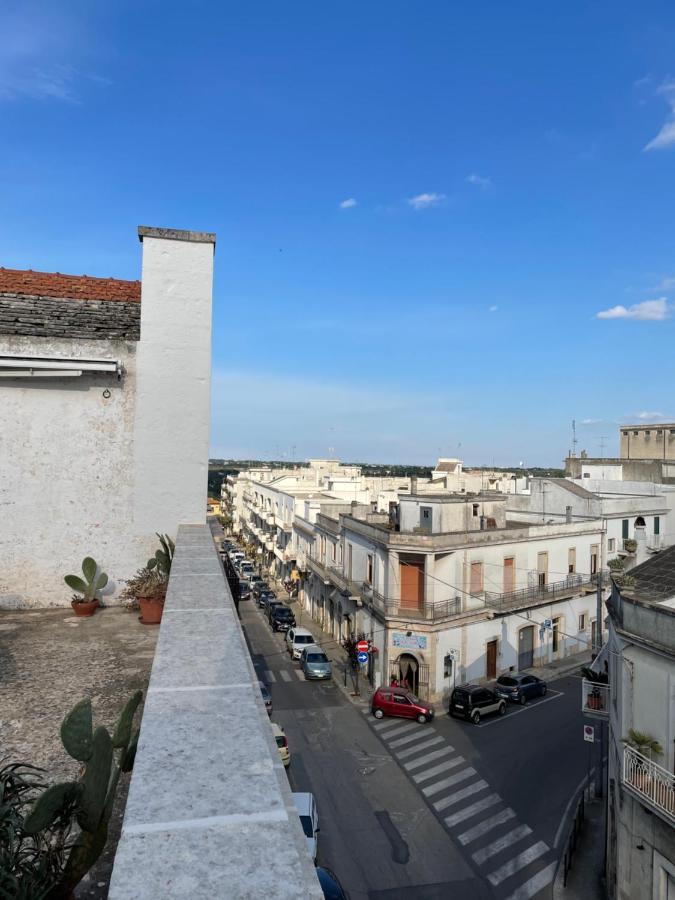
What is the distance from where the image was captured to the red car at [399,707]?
909 inches

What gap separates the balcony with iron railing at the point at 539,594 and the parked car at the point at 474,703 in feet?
15.5

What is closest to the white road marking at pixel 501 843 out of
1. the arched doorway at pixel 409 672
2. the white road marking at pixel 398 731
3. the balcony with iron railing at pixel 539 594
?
the white road marking at pixel 398 731

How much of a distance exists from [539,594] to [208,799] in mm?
30872

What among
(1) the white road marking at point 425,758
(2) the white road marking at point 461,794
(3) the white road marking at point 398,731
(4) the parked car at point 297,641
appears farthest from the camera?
(4) the parked car at point 297,641

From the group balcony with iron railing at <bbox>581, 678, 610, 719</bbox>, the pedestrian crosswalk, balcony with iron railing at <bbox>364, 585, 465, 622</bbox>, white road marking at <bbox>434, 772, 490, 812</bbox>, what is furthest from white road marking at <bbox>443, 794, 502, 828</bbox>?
balcony with iron railing at <bbox>364, 585, 465, 622</bbox>

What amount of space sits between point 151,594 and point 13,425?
2448 millimetres

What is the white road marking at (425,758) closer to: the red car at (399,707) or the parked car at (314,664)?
the red car at (399,707)

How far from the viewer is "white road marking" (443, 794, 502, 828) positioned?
15.9 m

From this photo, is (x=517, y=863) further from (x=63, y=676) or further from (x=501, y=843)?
(x=63, y=676)

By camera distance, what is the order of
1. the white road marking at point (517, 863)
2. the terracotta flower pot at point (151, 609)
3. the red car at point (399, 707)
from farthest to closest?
1. the red car at point (399, 707)
2. the white road marking at point (517, 863)
3. the terracotta flower pot at point (151, 609)

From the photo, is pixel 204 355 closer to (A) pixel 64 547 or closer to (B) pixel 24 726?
(A) pixel 64 547

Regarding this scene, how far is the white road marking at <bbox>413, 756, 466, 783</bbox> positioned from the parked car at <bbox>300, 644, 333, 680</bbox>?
9007 mm

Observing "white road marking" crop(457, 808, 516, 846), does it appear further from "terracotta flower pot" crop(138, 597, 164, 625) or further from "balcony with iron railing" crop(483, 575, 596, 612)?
"terracotta flower pot" crop(138, 597, 164, 625)

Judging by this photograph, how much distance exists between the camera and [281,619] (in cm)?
3666
